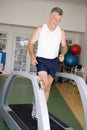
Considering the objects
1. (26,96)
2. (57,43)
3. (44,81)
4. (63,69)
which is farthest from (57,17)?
(63,69)

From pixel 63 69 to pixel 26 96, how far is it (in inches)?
155

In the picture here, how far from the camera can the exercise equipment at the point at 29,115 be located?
2082 mm

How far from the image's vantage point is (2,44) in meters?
10.1

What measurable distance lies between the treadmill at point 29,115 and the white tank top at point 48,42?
36 cm

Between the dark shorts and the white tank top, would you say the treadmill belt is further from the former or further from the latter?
A: the white tank top

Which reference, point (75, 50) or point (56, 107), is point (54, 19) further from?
point (75, 50)

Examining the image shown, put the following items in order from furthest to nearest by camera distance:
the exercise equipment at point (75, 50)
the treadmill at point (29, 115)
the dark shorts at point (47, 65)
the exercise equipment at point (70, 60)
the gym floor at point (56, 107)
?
1. the exercise equipment at point (75, 50)
2. the exercise equipment at point (70, 60)
3. the gym floor at point (56, 107)
4. the dark shorts at point (47, 65)
5. the treadmill at point (29, 115)

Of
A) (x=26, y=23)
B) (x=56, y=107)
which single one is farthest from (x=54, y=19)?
(x=26, y=23)

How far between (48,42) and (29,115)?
4.11 feet

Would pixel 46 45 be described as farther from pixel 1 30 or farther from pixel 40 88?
pixel 1 30

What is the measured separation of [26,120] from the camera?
10.3ft

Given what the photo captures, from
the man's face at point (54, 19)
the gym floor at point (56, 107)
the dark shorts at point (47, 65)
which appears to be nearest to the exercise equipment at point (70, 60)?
the gym floor at point (56, 107)

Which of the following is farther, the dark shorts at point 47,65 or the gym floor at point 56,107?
the gym floor at point 56,107

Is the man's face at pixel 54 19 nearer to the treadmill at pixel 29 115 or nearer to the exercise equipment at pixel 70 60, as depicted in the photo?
the treadmill at pixel 29 115
